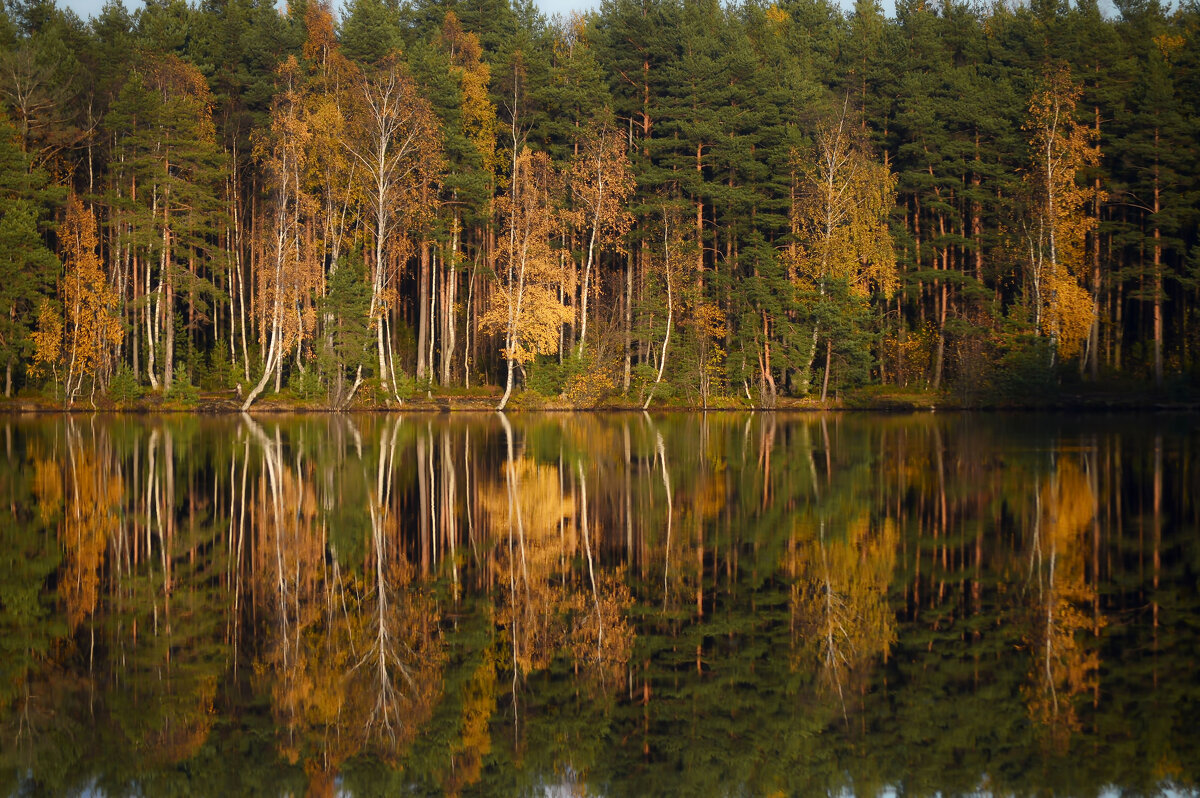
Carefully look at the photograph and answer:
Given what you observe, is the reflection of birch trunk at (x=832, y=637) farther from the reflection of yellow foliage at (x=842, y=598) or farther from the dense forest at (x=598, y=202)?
the dense forest at (x=598, y=202)

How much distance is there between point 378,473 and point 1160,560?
1385 cm

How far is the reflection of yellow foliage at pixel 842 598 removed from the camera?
8.08 metres

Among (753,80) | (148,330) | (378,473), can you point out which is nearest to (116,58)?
(148,330)

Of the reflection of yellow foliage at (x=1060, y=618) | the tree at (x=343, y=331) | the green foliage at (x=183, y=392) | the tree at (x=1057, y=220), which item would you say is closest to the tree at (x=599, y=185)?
the tree at (x=343, y=331)

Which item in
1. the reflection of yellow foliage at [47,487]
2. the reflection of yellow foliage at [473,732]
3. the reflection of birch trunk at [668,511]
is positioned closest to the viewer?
the reflection of yellow foliage at [473,732]

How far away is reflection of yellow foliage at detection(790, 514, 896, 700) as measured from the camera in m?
8.08

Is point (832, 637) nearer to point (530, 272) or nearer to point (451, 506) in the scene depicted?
point (451, 506)

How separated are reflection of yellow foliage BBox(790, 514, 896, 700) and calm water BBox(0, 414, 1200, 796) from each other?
0.17ft

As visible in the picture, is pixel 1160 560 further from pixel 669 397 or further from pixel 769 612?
pixel 669 397

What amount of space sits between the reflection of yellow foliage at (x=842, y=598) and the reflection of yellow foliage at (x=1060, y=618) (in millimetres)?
1170

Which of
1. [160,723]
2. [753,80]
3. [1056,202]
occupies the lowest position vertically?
[160,723]

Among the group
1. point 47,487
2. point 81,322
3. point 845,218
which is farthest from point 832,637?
point 81,322

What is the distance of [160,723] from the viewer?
22.1ft

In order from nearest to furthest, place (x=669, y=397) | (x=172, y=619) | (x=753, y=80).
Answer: (x=172, y=619)
(x=669, y=397)
(x=753, y=80)
